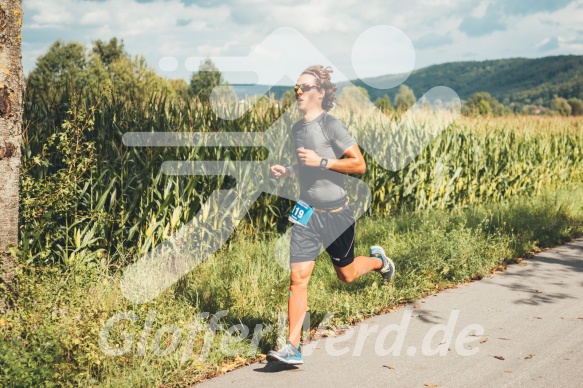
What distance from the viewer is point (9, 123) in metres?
4.95

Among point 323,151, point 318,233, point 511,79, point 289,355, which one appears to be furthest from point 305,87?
point 511,79

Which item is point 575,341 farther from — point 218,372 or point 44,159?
point 44,159

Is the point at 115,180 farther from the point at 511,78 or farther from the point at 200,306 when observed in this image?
the point at 511,78

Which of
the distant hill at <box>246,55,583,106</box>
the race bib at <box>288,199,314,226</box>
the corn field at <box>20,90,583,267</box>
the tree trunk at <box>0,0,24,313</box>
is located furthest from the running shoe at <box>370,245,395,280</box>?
the distant hill at <box>246,55,583,106</box>

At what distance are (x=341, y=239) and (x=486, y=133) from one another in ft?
34.0

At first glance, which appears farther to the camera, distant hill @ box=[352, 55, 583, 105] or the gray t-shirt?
distant hill @ box=[352, 55, 583, 105]

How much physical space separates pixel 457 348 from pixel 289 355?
4.99 ft

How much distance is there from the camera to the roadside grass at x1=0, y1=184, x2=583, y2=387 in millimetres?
4254

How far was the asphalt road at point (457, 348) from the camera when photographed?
4.50m

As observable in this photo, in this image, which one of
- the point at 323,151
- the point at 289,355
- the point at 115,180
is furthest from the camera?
the point at 115,180

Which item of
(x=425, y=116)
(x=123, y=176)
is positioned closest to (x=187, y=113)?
(x=123, y=176)

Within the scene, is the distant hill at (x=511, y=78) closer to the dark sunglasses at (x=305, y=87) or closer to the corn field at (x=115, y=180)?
the corn field at (x=115, y=180)

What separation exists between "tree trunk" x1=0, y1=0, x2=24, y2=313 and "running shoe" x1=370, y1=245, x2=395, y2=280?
3.48 metres

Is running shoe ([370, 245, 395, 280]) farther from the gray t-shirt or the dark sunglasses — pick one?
the dark sunglasses
